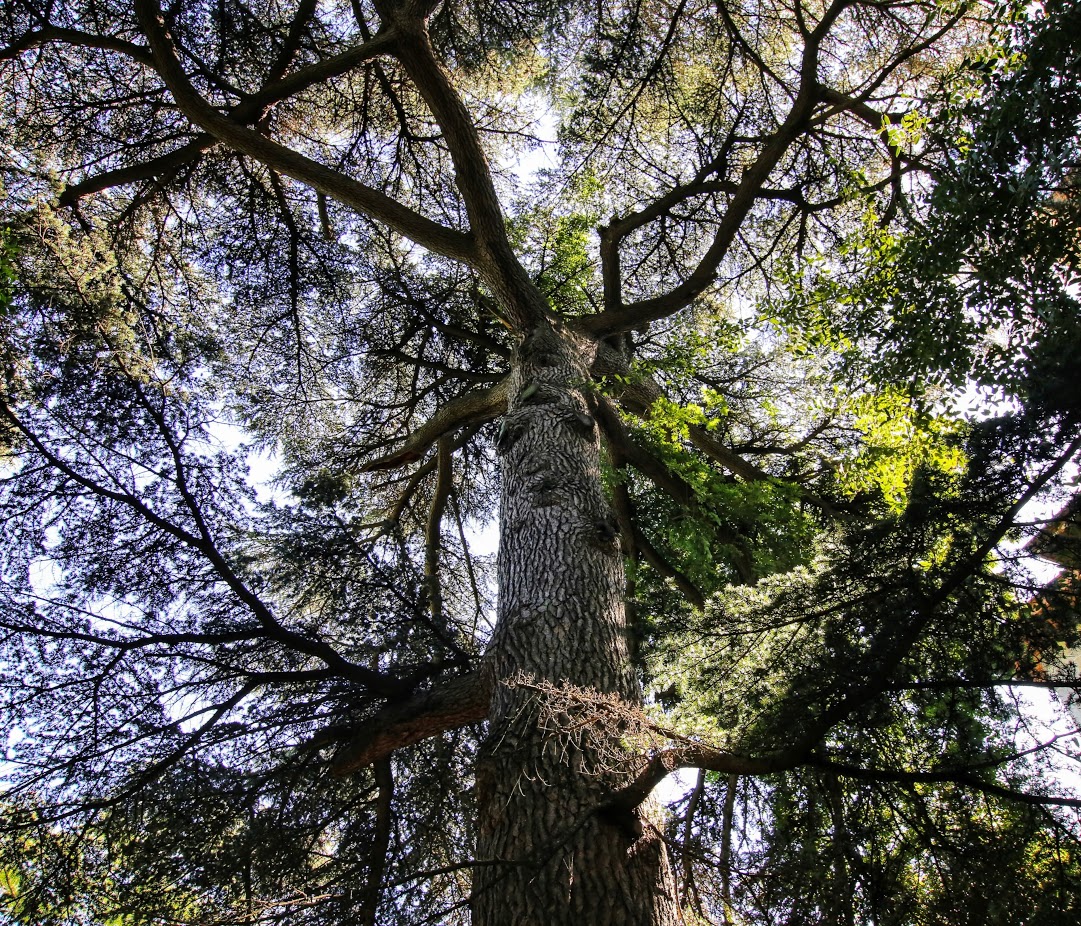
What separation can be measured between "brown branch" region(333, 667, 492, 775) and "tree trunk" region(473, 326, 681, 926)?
1.10ft

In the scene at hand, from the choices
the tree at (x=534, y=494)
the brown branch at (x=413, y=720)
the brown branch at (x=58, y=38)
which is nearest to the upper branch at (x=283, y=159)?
the tree at (x=534, y=494)

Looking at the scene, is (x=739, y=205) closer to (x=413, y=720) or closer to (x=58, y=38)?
(x=413, y=720)

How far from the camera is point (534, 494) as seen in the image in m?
4.28

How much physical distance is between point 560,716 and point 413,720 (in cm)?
116

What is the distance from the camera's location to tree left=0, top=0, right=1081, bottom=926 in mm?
2482

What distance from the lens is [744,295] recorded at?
9.45 meters

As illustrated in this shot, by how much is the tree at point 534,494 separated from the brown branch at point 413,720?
23mm

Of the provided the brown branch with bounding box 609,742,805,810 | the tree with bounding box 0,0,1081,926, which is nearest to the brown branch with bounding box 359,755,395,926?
the tree with bounding box 0,0,1081,926

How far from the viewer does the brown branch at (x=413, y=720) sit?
11.7 feet

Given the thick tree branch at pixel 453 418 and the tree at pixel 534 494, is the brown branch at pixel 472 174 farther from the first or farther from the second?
the thick tree branch at pixel 453 418

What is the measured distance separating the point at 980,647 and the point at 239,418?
7.97 m

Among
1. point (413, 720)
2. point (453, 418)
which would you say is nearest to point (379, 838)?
point (413, 720)

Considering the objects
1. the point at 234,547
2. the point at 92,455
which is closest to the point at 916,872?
the point at 234,547

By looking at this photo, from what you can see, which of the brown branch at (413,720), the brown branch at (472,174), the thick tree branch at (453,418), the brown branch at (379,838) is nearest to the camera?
the brown branch at (379,838)
